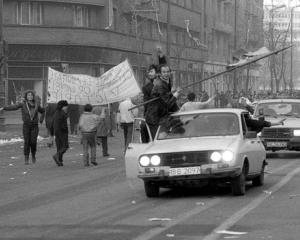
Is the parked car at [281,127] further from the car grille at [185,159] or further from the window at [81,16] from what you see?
the window at [81,16]

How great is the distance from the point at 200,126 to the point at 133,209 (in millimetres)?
2670

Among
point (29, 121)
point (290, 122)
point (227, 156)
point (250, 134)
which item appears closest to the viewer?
point (227, 156)

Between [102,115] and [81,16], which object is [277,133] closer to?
[102,115]

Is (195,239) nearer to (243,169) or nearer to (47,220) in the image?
(47,220)

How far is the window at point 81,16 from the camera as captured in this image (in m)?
53.3

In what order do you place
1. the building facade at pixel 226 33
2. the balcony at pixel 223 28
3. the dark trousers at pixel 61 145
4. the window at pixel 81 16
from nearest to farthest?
the dark trousers at pixel 61 145 → the window at pixel 81 16 → the building facade at pixel 226 33 → the balcony at pixel 223 28

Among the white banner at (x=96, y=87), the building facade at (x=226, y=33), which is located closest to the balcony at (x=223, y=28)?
the building facade at (x=226, y=33)

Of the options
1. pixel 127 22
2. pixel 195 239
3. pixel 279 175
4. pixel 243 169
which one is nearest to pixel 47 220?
pixel 195 239

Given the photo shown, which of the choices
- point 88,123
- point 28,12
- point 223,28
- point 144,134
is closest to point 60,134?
point 88,123

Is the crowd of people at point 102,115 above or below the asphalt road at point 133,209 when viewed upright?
above

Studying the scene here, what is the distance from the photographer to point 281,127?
21641 mm

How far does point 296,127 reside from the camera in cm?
2145

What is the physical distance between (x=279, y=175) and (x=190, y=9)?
57.4 meters

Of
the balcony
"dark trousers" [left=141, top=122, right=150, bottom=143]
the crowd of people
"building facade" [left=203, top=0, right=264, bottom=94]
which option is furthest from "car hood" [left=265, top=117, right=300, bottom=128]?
the balcony
